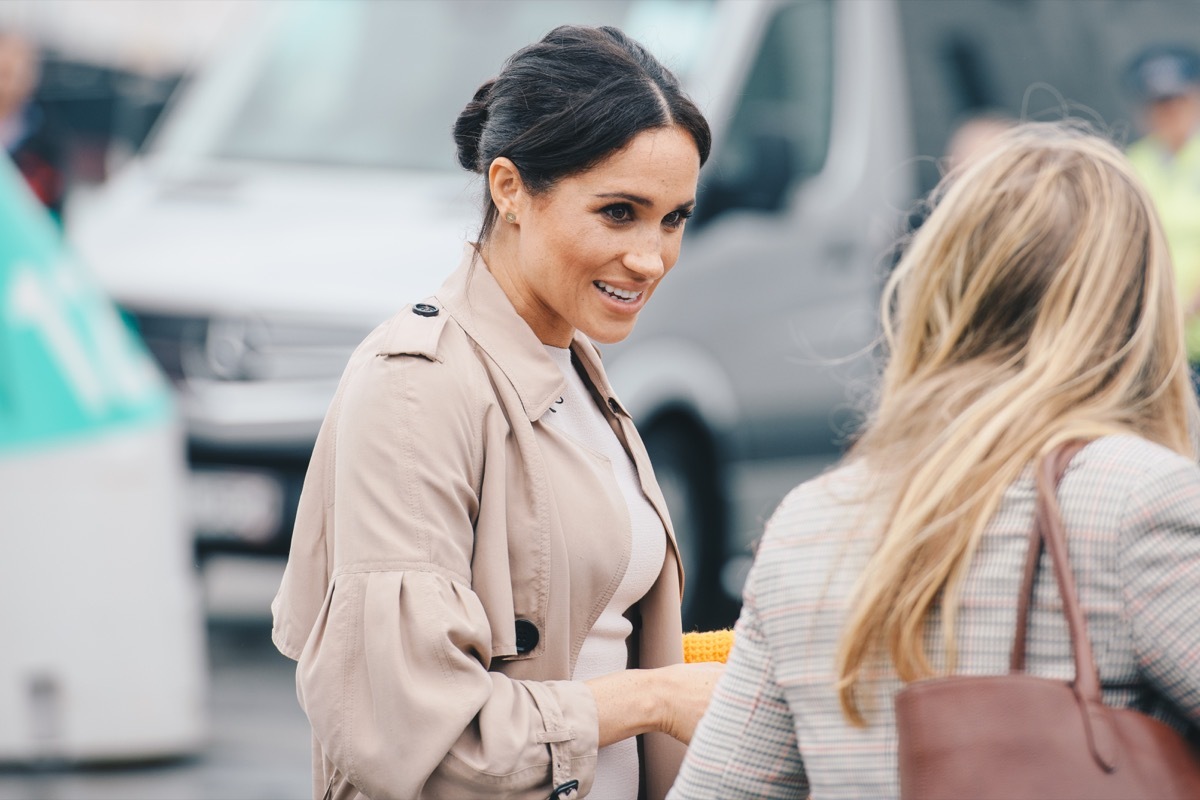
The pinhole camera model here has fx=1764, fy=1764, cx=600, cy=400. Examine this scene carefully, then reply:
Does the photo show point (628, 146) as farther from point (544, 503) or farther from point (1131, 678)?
point (1131, 678)

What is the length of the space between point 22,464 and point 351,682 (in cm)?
320

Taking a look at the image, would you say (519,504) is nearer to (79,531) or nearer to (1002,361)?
(1002,361)

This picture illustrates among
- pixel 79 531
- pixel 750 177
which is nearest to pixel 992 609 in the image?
pixel 79 531

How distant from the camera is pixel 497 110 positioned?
225cm

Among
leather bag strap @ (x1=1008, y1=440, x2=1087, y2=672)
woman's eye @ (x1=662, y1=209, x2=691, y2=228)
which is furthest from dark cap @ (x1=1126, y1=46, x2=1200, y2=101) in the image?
leather bag strap @ (x1=1008, y1=440, x2=1087, y2=672)

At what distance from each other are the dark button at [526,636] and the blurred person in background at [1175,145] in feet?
15.4

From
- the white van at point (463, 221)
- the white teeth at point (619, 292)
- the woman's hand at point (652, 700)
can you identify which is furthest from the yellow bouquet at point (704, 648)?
the white van at point (463, 221)

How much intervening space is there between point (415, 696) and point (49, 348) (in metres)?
3.15

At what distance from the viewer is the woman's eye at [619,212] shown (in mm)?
2225

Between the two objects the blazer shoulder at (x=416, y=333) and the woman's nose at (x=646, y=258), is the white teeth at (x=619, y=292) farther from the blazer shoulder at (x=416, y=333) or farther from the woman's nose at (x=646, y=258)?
the blazer shoulder at (x=416, y=333)

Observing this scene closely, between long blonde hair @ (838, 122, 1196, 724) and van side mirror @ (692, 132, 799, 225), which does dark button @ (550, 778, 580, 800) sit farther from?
van side mirror @ (692, 132, 799, 225)

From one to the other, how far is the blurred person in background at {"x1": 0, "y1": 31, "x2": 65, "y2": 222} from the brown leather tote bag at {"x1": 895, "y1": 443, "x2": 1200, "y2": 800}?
555 centimetres

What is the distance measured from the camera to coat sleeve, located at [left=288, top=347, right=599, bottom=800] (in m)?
1.93

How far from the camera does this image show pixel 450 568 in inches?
77.9
